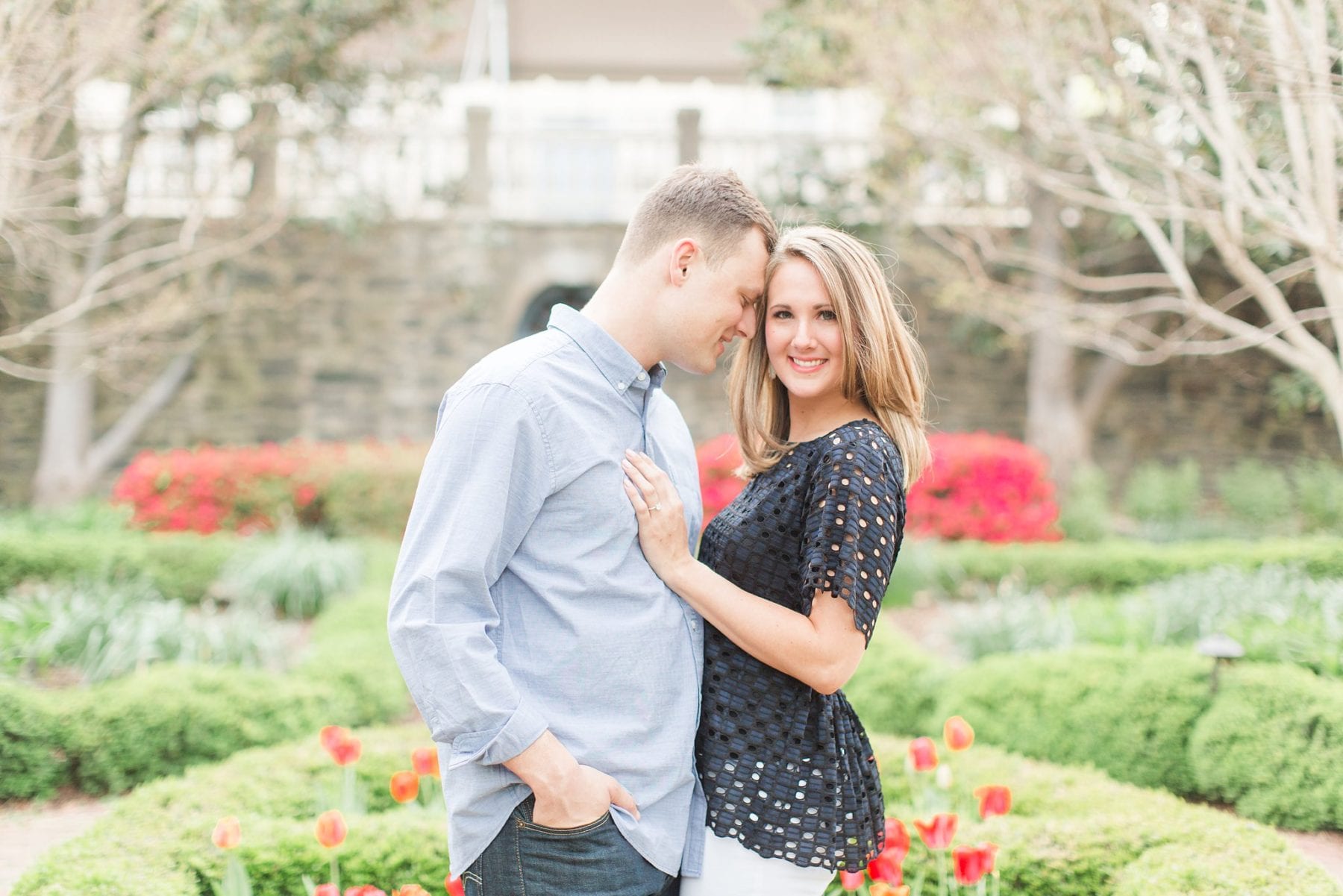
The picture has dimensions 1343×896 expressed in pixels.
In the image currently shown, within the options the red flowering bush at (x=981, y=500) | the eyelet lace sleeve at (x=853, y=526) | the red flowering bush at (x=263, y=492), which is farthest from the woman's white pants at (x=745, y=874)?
the red flowering bush at (x=263, y=492)

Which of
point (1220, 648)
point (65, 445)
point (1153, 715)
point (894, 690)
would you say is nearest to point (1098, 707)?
point (1153, 715)

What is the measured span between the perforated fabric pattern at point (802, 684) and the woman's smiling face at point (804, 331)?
124 millimetres

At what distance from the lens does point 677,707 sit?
1.88 metres

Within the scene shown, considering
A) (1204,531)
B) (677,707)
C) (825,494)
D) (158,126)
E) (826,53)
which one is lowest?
(1204,531)

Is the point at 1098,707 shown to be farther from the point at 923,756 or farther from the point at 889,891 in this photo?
the point at 889,891

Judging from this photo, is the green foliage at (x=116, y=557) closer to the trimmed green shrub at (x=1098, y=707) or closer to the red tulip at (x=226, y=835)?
the red tulip at (x=226, y=835)

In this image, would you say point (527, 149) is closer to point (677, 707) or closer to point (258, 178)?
point (258, 178)

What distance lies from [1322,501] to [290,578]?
30.6ft

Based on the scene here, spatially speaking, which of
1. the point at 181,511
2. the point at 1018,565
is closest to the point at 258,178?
the point at 181,511

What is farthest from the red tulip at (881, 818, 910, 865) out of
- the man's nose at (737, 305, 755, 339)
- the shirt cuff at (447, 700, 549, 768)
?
the man's nose at (737, 305, 755, 339)

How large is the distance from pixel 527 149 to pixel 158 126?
370 centimetres

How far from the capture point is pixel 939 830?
2.46 m

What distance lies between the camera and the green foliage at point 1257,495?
34.2 ft

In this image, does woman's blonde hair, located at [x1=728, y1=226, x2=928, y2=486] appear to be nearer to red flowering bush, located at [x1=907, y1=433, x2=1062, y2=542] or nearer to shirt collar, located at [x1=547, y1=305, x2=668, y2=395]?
shirt collar, located at [x1=547, y1=305, x2=668, y2=395]
